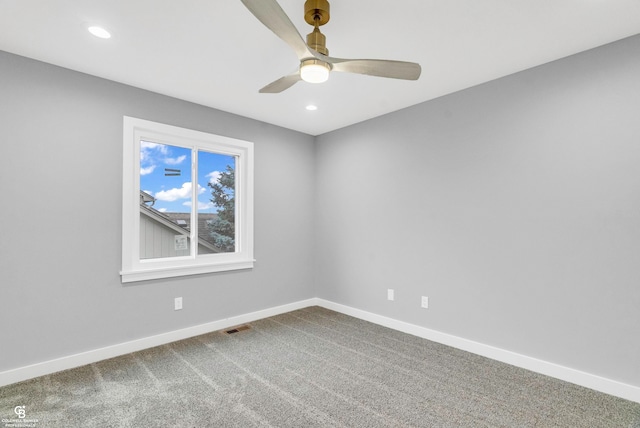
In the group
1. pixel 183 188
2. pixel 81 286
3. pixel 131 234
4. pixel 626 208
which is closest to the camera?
pixel 626 208

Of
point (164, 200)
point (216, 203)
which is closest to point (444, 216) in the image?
point (216, 203)

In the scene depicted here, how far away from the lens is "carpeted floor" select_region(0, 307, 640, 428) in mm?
1935

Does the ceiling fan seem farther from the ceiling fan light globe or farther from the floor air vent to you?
the floor air vent

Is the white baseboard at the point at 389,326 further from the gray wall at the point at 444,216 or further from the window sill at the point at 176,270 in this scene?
the window sill at the point at 176,270

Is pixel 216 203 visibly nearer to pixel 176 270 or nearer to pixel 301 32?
pixel 176 270

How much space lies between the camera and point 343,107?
11.3ft

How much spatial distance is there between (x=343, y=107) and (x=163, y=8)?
1985 mm

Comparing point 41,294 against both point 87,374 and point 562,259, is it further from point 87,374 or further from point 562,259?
point 562,259

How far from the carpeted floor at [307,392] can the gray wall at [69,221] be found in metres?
0.33

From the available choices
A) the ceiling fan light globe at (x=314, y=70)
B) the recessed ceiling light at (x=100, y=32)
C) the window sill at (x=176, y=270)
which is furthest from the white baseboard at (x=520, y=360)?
the recessed ceiling light at (x=100, y=32)

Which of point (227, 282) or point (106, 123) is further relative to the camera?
point (227, 282)

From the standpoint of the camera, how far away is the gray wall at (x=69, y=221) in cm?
237

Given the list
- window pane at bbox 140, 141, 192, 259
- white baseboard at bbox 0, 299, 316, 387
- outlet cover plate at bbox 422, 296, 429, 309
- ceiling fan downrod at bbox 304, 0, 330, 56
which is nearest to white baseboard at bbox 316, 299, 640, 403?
outlet cover plate at bbox 422, 296, 429, 309

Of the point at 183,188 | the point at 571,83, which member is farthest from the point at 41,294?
the point at 571,83
